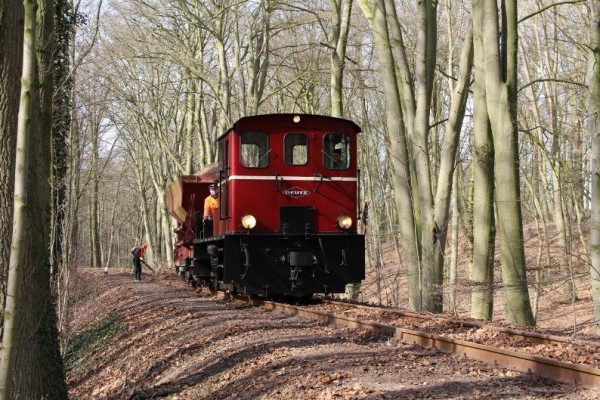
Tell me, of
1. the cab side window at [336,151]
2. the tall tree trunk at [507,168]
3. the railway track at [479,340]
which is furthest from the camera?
the cab side window at [336,151]

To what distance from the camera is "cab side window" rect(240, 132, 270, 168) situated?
564 inches

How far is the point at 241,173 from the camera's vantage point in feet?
46.7

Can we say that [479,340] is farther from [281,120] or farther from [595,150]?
[281,120]

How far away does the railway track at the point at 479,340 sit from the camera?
6.78 m

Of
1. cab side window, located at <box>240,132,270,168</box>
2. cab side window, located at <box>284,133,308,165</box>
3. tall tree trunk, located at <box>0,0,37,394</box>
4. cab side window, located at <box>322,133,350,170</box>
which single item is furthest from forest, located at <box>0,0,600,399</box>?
cab side window, located at <box>240,132,270,168</box>

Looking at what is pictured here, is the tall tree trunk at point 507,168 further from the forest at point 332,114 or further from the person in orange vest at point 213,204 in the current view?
the person in orange vest at point 213,204

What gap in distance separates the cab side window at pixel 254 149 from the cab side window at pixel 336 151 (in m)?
1.13

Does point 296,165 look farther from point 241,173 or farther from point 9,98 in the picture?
point 9,98

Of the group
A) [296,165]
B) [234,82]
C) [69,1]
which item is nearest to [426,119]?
[296,165]

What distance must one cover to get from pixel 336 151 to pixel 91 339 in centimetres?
640

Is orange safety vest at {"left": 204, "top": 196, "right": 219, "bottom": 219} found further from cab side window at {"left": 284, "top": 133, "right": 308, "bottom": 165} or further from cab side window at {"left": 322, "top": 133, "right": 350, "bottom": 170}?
cab side window at {"left": 322, "top": 133, "right": 350, "bottom": 170}

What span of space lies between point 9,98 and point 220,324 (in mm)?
6046

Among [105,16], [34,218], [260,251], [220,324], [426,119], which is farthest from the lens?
[105,16]

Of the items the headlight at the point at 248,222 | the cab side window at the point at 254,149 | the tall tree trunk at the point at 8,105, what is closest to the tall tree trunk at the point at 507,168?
the cab side window at the point at 254,149
